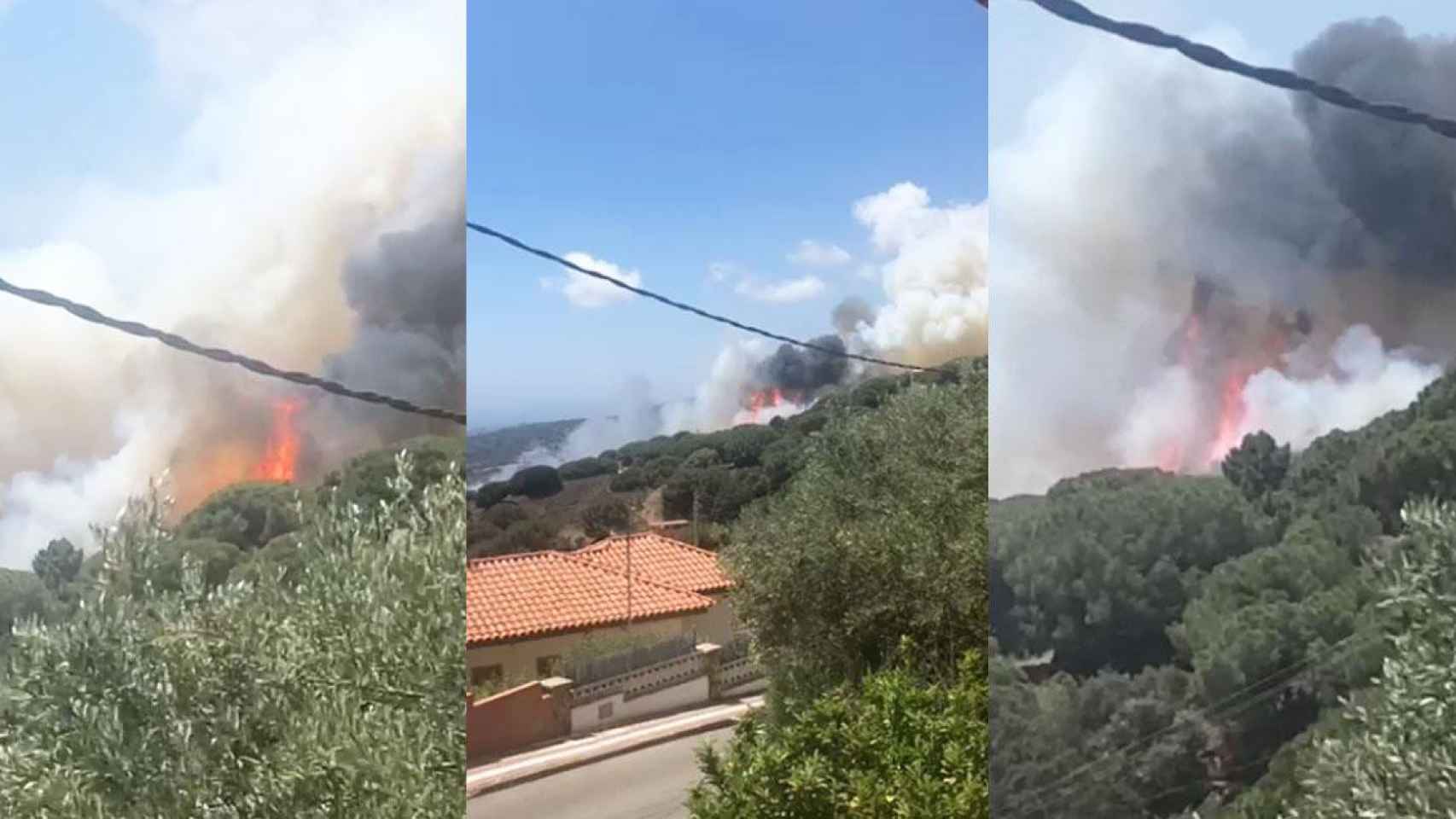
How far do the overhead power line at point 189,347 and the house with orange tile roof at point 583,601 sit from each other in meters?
0.59

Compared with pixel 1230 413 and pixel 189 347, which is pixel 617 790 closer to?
pixel 189 347

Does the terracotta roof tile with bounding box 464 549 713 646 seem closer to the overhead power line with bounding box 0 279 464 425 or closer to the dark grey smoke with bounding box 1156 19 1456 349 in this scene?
the overhead power line with bounding box 0 279 464 425

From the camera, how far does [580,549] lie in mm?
3699

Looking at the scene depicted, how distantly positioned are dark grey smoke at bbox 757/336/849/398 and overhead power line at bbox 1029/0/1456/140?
1047mm

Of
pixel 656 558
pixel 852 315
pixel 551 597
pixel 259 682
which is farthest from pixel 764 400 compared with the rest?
pixel 259 682

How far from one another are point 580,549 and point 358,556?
2.06ft

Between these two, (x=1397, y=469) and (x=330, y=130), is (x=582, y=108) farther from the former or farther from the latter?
(x=1397, y=469)

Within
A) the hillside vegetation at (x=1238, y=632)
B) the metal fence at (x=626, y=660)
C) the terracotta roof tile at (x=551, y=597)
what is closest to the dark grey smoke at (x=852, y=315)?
the hillside vegetation at (x=1238, y=632)

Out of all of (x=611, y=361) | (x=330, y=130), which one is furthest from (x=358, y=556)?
(x=330, y=130)

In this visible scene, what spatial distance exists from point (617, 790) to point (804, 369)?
4.40 ft

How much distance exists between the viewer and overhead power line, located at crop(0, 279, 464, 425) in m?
3.61

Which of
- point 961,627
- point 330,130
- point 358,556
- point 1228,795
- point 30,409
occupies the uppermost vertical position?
point 330,130

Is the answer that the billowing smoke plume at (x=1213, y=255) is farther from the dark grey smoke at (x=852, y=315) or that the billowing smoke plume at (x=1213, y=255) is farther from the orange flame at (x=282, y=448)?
the orange flame at (x=282, y=448)

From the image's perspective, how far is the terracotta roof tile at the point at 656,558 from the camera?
3693mm
